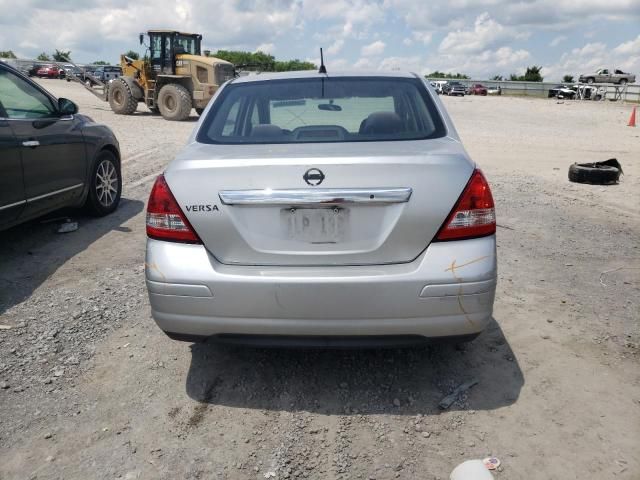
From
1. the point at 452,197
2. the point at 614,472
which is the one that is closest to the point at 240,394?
the point at 452,197

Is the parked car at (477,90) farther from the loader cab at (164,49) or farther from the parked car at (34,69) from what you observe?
the loader cab at (164,49)

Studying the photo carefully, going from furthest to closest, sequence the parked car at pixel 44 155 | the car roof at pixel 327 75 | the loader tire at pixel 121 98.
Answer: the loader tire at pixel 121 98 < the parked car at pixel 44 155 < the car roof at pixel 327 75

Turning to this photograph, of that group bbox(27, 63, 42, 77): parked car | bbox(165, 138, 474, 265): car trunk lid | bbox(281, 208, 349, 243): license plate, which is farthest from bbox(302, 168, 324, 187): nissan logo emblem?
bbox(27, 63, 42, 77): parked car

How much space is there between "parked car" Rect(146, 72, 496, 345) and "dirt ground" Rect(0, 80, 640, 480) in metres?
0.45

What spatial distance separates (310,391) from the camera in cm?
309

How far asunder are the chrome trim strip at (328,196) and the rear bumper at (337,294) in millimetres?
309

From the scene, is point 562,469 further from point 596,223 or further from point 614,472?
point 596,223

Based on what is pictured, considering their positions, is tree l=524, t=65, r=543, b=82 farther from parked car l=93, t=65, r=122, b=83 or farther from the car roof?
the car roof

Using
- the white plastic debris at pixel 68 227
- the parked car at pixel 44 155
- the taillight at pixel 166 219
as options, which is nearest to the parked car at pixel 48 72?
the parked car at pixel 44 155

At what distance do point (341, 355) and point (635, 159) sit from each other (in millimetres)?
11315

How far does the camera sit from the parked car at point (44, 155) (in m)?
4.88

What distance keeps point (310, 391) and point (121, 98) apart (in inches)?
802

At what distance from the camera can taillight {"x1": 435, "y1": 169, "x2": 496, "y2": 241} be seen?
2.66 meters

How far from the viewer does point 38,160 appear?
526cm
